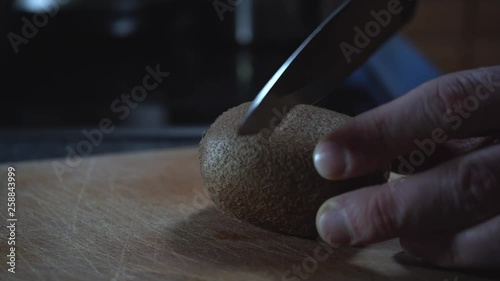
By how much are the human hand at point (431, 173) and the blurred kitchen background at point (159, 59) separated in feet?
2.87

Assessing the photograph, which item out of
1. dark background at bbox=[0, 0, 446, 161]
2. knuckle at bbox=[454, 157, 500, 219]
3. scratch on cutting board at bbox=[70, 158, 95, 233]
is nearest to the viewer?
knuckle at bbox=[454, 157, 500, 219]

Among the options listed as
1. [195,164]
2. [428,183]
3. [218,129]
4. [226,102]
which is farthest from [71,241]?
[226,102]

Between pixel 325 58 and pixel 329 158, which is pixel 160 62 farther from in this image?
pixel 329 158

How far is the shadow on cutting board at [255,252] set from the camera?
2.41ft

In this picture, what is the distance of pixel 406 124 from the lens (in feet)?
2.21

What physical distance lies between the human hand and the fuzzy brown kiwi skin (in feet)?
0.20

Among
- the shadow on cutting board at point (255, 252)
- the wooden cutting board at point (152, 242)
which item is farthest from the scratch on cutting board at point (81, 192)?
the shadow on cutting board at point (255, 252)

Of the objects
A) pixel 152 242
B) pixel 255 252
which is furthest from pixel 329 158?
pixel 152 242

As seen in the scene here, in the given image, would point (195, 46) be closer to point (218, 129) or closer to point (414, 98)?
point (218, 129)

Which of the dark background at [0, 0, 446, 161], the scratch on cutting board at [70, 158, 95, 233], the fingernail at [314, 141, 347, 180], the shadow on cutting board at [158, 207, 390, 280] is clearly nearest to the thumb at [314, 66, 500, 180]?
the fingernail at [314, 141, 347, 180]

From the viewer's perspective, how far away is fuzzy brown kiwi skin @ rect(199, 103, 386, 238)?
0.76 m

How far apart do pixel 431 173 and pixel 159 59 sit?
5.23 ft

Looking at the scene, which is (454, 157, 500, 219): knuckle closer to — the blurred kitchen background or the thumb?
the thumb

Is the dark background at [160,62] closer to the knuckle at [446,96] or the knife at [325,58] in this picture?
the knife at [325,58]
